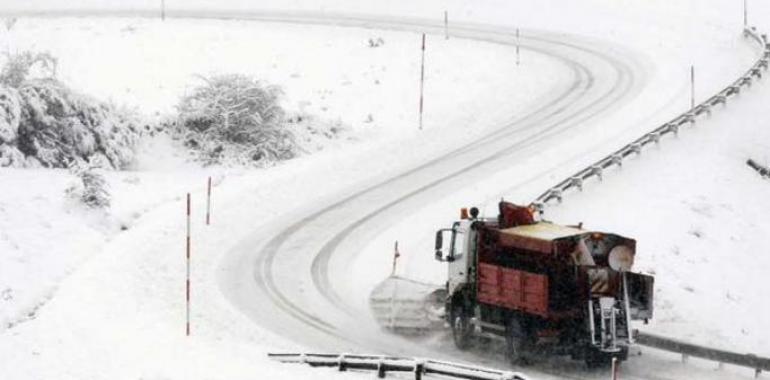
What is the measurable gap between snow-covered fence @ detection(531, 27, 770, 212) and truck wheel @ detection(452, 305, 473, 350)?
7.93m

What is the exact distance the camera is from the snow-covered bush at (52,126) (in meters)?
35.2

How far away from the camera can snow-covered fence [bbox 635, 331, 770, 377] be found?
2255 centimetres

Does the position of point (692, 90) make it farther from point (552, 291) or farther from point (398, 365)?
point (398, 365)

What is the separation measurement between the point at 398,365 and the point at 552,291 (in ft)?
10.5

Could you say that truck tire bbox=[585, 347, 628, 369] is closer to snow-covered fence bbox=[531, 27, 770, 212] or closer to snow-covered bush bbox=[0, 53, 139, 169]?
snow-covered fence bbox=[531, 27, 770, 212]

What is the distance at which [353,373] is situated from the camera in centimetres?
2211

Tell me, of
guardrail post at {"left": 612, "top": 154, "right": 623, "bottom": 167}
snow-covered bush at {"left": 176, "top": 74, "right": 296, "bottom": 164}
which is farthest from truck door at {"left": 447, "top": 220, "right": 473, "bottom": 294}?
snow-covered bush at {"left": 176, "top": 74, "right": 296, "bottom": 164}

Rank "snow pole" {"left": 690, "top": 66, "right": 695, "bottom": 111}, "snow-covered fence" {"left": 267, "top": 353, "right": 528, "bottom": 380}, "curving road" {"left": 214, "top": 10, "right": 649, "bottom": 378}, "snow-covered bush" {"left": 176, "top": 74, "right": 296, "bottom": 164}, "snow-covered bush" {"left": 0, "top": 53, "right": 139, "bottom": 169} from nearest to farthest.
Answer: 1. "snow-covered fence" {"left": 267, "top": 353, "right": 528, "bottom": 380}
2. "curving road" {"left": 214, "top": 10, "right": 649, "bottom": 378}
3. "snow-covered bush" {"left": 0, "top": 53, "right": 139, "bottom": 169}
4. "snow-covered bush" {"left": 176, "top": 74, "right": 296, "bottom": 164}
5. "snow pole" {"left": 690, "top": 66, "right": 695, "bottom": 111}

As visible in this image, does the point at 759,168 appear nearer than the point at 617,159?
No

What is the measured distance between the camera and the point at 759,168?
38.0 m

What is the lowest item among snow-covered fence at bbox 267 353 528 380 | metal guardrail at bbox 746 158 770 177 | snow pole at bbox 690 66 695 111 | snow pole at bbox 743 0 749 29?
snow-covered fence at bbox 267 353 528 380

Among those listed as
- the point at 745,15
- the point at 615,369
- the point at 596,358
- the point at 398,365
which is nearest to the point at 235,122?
the point at 398,365

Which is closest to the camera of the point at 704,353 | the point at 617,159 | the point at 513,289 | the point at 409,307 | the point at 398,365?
the point at 398,365

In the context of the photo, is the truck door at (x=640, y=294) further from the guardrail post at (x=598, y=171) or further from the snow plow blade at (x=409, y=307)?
the guardrail post at (x=598, y=171)
